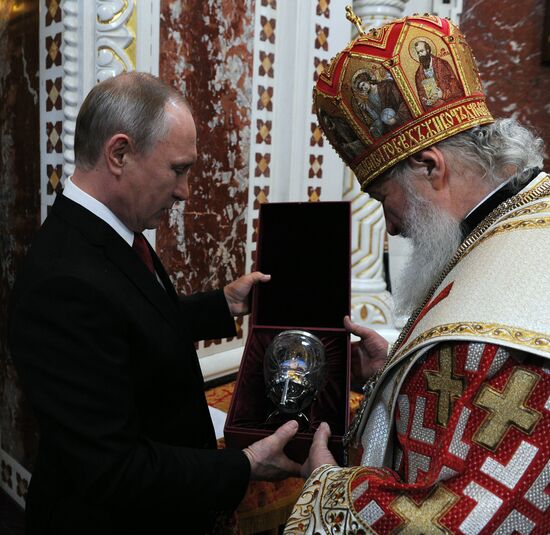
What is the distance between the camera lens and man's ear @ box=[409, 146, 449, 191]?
1597mm

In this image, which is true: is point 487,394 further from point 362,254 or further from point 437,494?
point 362,254

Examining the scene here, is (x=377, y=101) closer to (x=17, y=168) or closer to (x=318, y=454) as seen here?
(x=318, y=454)

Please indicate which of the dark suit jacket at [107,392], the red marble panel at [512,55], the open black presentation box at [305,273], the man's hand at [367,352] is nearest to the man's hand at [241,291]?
the open black presentation box at [305,273]

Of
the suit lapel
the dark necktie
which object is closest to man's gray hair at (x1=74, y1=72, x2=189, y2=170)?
the suit lapel

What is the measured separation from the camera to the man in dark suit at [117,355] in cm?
140

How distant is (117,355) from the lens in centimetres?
145

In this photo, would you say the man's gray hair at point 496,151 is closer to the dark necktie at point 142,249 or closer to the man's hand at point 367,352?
the man's hand at point 367,352

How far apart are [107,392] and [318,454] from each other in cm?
58

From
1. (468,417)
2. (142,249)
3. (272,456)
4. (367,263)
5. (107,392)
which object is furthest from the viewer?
(367,263)

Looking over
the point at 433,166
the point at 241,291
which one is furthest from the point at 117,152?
the point at 241,291

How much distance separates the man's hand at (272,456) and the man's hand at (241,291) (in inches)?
A: 30.0

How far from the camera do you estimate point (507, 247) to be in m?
1.38

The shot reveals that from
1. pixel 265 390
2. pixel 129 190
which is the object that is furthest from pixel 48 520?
pixel 129 190

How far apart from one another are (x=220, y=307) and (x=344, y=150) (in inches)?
33.6
